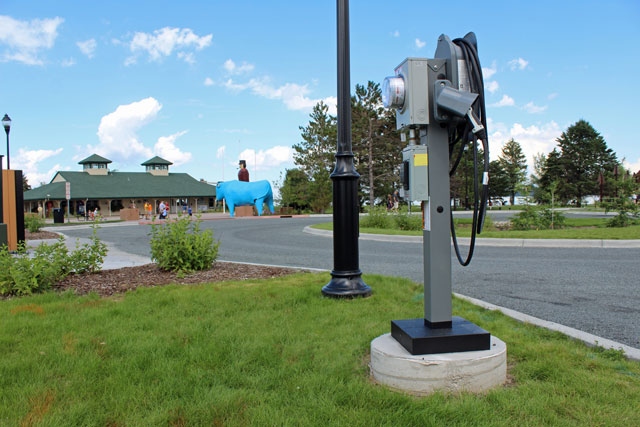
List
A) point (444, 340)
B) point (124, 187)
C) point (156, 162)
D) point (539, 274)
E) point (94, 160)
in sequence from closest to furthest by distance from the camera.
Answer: point (444, 340) → point (539, 274) → point (124, 187) → point (94, 160) → point (156, 162)

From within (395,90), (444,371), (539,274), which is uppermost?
(395,90)

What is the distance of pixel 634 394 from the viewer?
2750mm

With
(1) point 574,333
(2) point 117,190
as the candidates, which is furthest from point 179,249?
(2) point 117,190

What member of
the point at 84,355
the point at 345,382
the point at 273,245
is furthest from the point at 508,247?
the point at 84,355

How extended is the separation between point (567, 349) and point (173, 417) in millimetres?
2961

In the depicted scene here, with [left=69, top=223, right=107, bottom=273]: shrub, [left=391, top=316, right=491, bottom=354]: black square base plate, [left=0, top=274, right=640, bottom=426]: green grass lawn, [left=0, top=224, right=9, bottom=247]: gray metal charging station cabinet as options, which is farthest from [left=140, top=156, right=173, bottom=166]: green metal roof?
[left=391, top=316, right=491, bottom=354]: black square base plate

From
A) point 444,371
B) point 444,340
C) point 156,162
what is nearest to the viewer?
point 444,371

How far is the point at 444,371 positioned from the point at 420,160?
1.40 metres

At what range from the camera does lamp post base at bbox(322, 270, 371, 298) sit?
5.21 metres

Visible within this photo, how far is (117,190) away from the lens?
161ft

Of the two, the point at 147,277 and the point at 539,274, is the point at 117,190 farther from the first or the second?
the point at 539,274

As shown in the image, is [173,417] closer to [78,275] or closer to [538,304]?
[538,304]

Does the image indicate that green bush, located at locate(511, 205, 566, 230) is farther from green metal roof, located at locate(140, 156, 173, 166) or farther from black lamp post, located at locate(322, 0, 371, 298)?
green metal roof, located at locate(140, 156, 173, 166)

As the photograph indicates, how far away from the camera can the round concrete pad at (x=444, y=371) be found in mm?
2834
